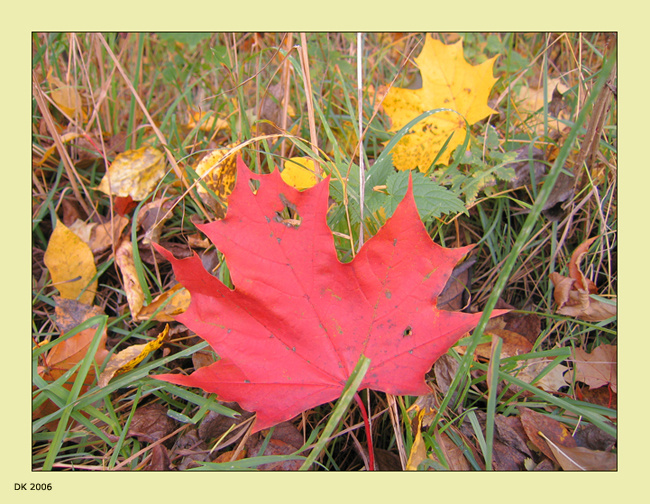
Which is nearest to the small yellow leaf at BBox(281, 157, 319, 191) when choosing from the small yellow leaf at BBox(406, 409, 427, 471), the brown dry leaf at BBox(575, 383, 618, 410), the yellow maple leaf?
the yellow maple leaf

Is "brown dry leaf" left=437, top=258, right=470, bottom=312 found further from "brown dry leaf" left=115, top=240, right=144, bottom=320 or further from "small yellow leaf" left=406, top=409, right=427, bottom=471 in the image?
"brown dry leaf" left=115, top=240, right=144, bottom=320

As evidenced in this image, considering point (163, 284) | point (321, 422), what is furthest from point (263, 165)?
point (321, 422)

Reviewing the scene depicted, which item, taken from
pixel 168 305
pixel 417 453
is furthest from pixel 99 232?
pixel 417 453

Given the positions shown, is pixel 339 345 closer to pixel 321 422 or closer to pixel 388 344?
pixel 388 344

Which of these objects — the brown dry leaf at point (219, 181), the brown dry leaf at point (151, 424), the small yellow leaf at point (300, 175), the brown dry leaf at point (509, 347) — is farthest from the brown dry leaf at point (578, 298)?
the brown dry leaf at point (151, 424)

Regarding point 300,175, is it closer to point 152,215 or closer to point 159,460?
point 152,215

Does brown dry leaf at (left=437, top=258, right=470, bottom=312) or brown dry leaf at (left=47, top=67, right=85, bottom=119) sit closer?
brown dry leaf at (left=437, top=258, right=470, bottom=312)

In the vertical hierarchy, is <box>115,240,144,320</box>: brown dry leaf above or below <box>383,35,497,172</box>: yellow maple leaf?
below
